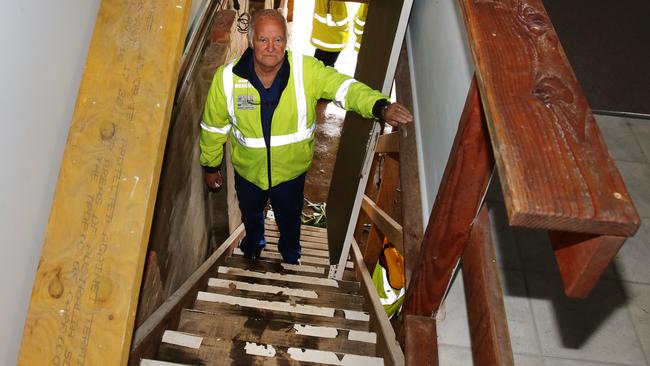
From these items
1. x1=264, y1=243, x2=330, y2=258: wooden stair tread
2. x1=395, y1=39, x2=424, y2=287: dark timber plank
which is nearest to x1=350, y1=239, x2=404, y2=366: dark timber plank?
x1=395, y1=39, x2=424, y2=287: dark timber plank

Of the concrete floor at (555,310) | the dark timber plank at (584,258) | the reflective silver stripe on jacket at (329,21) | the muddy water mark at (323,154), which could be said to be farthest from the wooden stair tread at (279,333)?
the reflective silver stripe on jacket at (329,21)

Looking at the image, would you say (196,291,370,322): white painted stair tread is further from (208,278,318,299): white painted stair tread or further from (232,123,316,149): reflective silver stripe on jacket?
(232,123,316,149): reflective silver stripe on jacket

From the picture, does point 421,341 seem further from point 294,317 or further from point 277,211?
point 277,211

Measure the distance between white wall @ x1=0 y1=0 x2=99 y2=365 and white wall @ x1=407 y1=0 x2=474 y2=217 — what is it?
124 centimetres

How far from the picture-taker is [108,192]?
1.56 m

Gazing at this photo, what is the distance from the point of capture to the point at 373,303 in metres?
2.83

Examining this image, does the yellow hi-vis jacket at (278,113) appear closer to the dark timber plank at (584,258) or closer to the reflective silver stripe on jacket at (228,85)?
the reflective silver stripe on jacket at (228,85)

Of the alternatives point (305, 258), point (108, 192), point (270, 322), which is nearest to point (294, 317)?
point (270, 322)

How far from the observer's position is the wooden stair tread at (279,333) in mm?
2463

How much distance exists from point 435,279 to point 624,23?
3480 mm

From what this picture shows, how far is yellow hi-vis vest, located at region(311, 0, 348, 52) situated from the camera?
617cm

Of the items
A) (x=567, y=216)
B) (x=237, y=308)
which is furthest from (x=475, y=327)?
(x=237, y=308)

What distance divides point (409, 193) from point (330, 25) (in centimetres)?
484

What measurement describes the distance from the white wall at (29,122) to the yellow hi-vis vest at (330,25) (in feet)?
16.1
